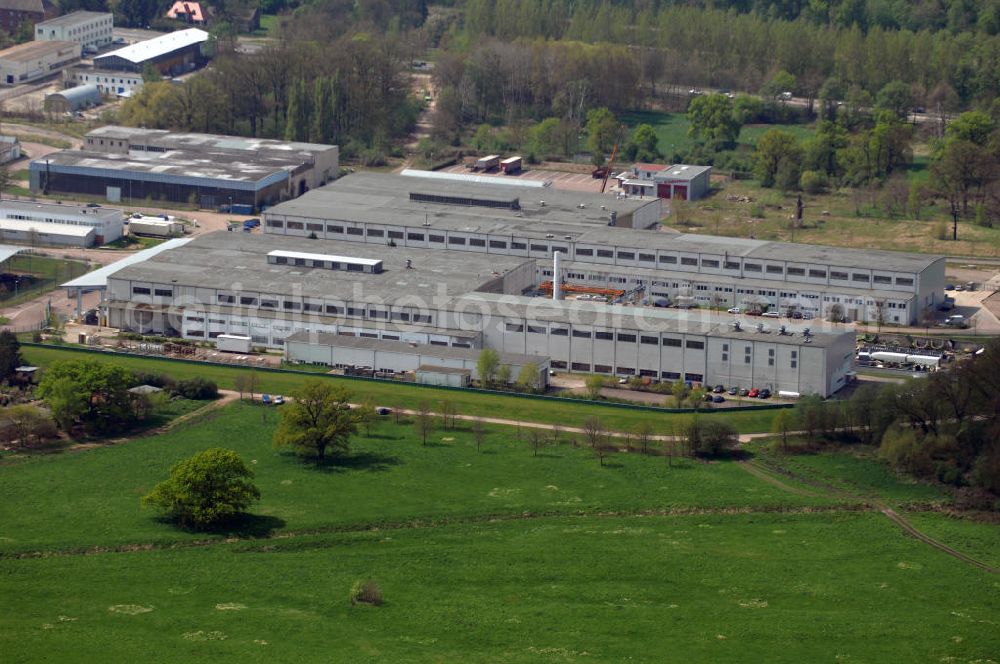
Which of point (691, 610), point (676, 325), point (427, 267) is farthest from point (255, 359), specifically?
point (691, 610)

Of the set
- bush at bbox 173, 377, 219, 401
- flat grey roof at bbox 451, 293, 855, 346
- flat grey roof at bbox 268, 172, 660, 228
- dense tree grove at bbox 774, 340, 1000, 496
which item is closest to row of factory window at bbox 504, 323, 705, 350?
flat grey roof at bbox 451, 293, 855, 346

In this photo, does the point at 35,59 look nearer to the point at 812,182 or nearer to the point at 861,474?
the point at 812,182

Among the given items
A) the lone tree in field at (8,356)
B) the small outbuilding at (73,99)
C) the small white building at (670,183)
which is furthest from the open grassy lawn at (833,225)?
the small outbuilding at (73,99)

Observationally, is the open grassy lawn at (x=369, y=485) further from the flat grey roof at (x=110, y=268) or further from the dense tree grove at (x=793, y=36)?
the dense tree grove at (x=793, y=36)

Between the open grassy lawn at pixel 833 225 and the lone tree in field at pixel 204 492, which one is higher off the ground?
the open grassy lawn at pixel 833 225

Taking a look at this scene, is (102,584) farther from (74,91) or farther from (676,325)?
(74,91)

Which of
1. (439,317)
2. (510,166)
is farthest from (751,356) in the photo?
(510,166)

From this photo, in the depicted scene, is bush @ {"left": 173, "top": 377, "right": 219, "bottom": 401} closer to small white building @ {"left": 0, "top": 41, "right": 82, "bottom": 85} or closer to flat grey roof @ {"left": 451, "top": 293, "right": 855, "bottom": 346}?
flat grey roof @ {"left": 451, "top": 293, "right": 855, "bottom": 346}
